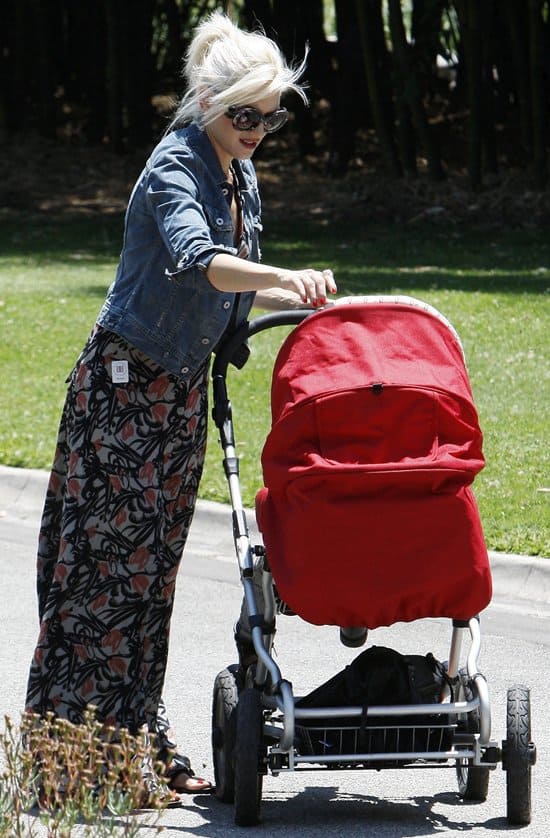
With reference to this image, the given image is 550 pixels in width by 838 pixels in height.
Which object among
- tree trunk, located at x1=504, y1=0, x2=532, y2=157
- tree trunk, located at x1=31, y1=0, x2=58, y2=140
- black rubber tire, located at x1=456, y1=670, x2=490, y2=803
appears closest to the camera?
black rubber tire, located at x1=456, y1=670, x2=490, y2=803

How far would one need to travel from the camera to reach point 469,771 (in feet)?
13.6

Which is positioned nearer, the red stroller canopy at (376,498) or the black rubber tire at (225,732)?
the red stroller canopy at (376,498)

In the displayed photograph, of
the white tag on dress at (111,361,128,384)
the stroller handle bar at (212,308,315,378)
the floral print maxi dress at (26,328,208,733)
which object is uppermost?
the stroller handle bar at (212,308,315,378)

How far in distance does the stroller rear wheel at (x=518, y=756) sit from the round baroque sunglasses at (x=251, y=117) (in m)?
1.65

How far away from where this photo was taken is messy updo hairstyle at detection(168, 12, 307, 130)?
3869mm

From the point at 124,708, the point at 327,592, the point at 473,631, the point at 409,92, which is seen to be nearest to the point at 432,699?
→ the point at 473,631

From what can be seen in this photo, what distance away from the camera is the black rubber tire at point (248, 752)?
386 centimetres

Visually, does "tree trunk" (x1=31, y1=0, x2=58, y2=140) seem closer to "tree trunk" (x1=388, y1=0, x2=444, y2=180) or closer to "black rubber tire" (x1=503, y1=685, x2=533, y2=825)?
"tree trunk" (x1=388, y1=0, x2=444, y2=180)

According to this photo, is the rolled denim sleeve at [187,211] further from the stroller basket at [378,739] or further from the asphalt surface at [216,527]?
the asphalt surface at [216,527]

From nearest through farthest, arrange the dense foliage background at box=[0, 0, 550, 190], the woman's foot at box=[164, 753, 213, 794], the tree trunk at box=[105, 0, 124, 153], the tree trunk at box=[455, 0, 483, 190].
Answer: the woman's foot at box=[164, 753, 213, 794] → the tree trunk at box=[455, 0, 483, 190] → the dense foliage background at box=[0, 0, 550, 190] → the tree trunk at box=[105, 0, 124, 153]

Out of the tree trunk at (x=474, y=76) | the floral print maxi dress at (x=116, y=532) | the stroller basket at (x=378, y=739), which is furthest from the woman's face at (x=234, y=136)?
the tree trunk at (x=474, y=76)

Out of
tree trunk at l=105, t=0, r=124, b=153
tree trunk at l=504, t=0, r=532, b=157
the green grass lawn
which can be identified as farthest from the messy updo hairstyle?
tree trunk at l=105, t=0, r=124, b=153

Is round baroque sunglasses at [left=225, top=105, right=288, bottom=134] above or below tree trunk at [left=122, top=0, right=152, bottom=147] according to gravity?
below

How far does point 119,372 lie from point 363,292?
8.76 meters
